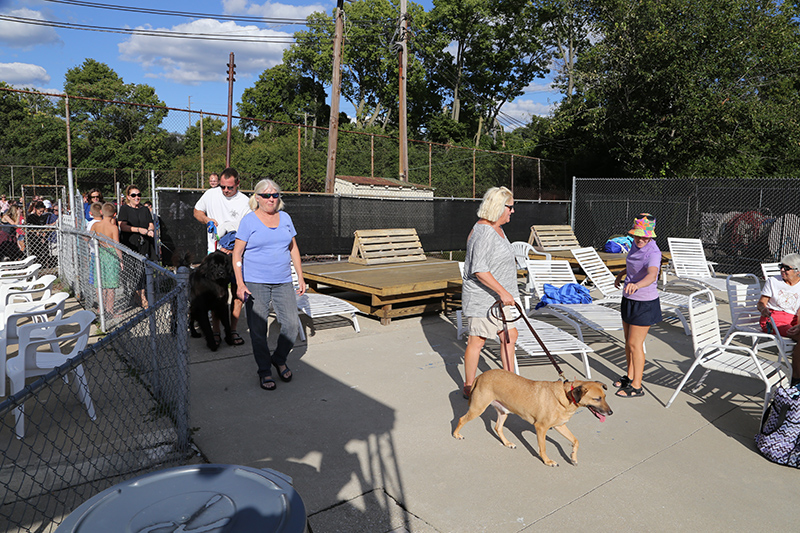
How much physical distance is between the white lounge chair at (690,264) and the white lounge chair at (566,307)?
280cm

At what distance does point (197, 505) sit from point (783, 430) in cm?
361

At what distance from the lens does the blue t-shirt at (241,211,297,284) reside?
14.2 ft

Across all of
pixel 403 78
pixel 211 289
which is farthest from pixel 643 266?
pixel 403 78

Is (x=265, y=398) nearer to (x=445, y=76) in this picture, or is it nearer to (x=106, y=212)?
(x=106, y=212)

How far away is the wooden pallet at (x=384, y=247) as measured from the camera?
9570mm

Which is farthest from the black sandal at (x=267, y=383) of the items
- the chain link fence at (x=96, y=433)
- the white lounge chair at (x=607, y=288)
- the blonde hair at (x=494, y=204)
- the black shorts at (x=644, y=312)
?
the white lounge chair at (x=607, y=288)

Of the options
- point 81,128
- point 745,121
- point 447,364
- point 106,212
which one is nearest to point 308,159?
point 81,128

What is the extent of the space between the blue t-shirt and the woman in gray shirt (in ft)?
4.92

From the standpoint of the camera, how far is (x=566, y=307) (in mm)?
6227

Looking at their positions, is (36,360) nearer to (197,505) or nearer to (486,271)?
(197,505)

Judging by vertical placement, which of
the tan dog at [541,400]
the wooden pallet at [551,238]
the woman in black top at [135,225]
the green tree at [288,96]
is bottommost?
the tan dog at [541,400]

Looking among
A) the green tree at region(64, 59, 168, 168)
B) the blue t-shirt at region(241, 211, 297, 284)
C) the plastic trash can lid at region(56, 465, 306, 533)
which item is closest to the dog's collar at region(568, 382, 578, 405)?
the plastic trash can lid at region(56, 465, 306, 533)

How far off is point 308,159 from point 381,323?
761 inches

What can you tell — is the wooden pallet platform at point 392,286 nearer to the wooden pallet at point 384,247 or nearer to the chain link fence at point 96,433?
the wooden pallet at point 384,247
